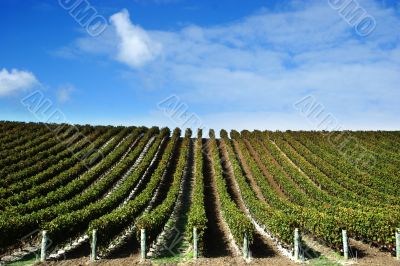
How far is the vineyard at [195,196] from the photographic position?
20.0 m

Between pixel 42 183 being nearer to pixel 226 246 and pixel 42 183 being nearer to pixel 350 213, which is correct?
pixel 226 246

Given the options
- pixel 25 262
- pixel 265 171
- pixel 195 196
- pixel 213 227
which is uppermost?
pixel 265 171

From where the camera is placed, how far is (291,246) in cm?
2030

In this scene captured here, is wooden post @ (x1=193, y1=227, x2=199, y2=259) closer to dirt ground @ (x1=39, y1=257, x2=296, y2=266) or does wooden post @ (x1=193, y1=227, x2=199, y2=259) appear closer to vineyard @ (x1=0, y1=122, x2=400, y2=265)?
vineyard @ (x1=0, y1=122, x2=400, y2=265)

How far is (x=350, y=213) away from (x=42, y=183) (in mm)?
28914

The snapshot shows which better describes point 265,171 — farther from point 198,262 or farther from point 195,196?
point 198,262

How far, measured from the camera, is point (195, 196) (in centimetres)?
3216

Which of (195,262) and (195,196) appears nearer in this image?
(195,262)

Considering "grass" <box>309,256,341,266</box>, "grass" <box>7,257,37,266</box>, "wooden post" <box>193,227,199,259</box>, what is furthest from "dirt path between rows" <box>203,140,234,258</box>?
"grass" <box>7,257,37,266</box>

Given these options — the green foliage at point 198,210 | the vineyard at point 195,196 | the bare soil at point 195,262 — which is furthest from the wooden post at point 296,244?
the green foliage at point 198,210

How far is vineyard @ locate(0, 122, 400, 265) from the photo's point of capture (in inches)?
787

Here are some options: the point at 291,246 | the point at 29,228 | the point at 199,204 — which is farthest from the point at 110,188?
the point at 291,246

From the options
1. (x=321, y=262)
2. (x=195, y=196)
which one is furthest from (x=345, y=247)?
(x=195, y=196)

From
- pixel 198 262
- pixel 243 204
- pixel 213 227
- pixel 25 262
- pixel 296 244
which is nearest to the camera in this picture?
pixel 25 262
